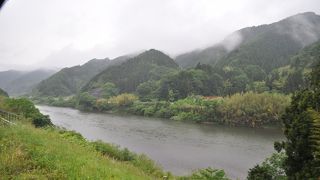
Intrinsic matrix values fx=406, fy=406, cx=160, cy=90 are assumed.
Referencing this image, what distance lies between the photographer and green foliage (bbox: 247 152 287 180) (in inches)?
861

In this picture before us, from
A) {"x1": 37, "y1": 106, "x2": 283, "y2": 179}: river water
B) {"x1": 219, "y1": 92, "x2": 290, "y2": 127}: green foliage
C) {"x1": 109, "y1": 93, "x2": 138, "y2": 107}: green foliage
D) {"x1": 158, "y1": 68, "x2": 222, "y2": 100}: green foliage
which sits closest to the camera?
{"x1": 37, "y1": 106, "x2": 283, "y2": 179}: river water

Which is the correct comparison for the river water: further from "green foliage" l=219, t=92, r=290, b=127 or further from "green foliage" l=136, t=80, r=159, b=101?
"green foliage" l=136, t=80, r=159, b=101

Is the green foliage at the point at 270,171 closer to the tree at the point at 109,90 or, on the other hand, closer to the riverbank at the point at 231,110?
the riverbank at the point at 231,110

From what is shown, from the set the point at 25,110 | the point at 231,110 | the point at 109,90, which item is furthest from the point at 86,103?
the point at 25,110

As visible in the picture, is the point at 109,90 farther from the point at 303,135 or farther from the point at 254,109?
the point at 303,135

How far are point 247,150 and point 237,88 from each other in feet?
301

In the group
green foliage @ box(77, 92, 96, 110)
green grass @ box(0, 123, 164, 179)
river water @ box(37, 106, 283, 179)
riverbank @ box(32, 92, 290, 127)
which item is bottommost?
river water @ box(37, 106, 283, 179)

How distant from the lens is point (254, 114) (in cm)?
9219

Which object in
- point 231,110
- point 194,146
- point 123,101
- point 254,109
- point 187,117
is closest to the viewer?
point 194,146

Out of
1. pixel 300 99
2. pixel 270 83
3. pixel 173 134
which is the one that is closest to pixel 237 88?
pixel 270 83

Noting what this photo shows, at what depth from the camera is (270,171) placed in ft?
76.6

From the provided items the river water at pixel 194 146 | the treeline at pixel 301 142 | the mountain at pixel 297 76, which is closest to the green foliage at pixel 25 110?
the river water at pixel 194 146

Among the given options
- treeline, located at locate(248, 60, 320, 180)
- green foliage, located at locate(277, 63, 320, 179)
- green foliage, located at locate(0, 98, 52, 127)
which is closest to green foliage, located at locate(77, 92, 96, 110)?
green foliage, located at locate(0, 98, 52, 127)

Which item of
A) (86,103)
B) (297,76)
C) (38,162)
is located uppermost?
(297,76)
